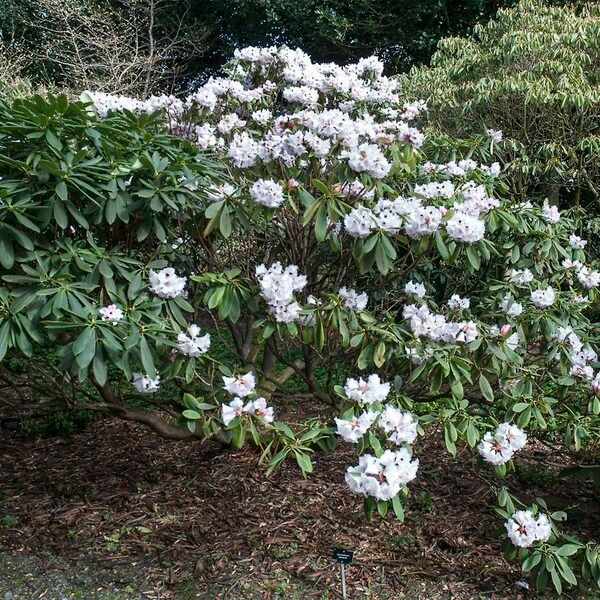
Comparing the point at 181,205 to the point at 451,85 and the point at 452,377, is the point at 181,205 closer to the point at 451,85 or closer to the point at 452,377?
the point at 452,377

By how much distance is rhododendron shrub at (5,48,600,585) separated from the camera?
2.02 meters

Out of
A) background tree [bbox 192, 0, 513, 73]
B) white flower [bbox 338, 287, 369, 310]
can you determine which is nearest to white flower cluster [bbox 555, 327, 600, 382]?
white flower [bbox 338, 287, 369, 310]

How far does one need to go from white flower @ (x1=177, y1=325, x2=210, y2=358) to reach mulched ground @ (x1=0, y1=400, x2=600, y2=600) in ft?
3.29

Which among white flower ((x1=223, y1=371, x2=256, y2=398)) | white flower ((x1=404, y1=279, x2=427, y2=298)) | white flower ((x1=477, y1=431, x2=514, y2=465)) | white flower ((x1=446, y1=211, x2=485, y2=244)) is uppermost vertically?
white flower ((x1=446, y1=211, x2=485, y2=244))

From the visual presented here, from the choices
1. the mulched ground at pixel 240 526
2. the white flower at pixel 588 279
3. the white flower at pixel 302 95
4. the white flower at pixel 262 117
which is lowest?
the mulched ground at pixel 240 526

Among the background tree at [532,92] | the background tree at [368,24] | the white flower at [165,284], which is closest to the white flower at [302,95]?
the white flower at [165,284]

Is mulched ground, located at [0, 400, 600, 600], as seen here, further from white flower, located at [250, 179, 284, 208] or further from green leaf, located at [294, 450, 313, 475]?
white flower, located at [250, 179, 284, 208]

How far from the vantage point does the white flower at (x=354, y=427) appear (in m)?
2.00

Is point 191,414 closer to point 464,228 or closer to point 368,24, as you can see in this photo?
point 464,228

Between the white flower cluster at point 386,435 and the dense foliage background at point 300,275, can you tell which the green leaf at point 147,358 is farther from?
the white flower cluster at point 386,435

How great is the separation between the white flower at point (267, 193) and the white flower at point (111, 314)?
0.62 m

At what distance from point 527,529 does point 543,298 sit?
3.03 feet

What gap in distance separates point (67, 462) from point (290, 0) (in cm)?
782

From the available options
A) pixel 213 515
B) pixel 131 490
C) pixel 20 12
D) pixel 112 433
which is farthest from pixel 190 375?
pixel 20 12
